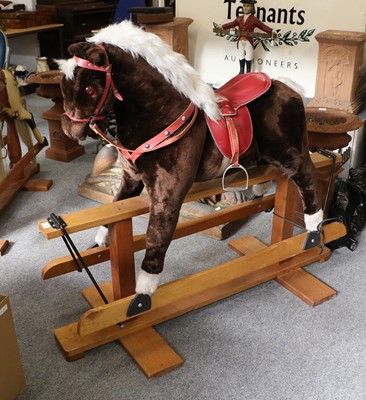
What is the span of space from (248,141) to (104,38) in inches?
23.1

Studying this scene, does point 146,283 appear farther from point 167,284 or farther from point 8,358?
point 8,358

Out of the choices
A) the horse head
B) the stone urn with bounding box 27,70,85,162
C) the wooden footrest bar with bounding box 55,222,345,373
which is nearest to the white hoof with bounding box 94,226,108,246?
the wooden footrest bar with bounding box 55,222,345,373

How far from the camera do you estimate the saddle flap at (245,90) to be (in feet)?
5.56

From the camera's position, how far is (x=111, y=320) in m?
1.64

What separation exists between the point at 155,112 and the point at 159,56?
165mm

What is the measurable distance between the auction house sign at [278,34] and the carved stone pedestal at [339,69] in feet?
0.60

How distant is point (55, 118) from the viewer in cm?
327

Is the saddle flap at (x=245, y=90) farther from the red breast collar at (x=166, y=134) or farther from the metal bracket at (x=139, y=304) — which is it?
the metal bracket at (x=139, y=304)

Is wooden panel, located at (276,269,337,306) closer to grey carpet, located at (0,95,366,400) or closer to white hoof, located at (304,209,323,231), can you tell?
grey carpet, located at (0,95,366,400)

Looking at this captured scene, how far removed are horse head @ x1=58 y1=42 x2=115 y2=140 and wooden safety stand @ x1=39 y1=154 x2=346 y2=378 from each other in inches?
13.4

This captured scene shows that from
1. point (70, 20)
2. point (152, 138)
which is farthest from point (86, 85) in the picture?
point (70, 20)

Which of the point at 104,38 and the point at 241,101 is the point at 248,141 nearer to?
the point at 241,101

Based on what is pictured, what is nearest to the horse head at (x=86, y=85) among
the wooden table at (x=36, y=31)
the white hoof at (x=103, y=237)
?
the white hoof at (x=103, y=237)

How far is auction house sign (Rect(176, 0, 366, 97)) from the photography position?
3.27 metres
